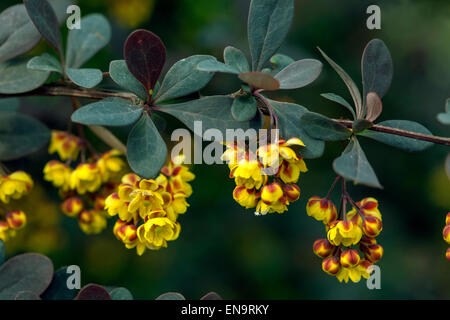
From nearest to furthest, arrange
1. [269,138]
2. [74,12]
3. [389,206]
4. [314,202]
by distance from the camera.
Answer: [269,138]
[314,202]
[74,12]
[389,206]

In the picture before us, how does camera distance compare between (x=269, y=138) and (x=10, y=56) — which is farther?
(x=10, y=56)

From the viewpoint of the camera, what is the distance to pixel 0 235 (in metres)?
1.39

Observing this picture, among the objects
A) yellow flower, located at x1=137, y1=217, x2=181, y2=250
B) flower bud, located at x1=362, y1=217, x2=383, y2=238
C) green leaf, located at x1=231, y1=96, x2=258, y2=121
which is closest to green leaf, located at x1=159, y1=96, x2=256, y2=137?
green leaf, located at x1=231, y1=96, x2=258, y2=121

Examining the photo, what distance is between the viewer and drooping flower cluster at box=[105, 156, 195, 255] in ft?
3.90

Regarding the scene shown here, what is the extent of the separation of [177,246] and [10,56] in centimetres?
171

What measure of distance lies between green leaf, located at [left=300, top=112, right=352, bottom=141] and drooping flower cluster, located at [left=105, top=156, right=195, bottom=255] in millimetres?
366

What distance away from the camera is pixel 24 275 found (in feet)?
3.75

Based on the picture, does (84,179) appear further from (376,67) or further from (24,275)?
(376,67)

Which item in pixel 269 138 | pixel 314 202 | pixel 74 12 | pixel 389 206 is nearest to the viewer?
pixel 269 138

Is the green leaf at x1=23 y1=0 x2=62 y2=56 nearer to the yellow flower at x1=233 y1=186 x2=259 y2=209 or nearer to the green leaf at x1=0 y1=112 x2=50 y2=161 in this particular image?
the green leaf at x1=0 y1=112 x2=50 y2=161

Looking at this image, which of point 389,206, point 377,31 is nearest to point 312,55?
point 377,31

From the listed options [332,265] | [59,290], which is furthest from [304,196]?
[59,290]

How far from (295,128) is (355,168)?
0.19 meters

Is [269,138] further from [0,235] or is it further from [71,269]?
[0,235]
